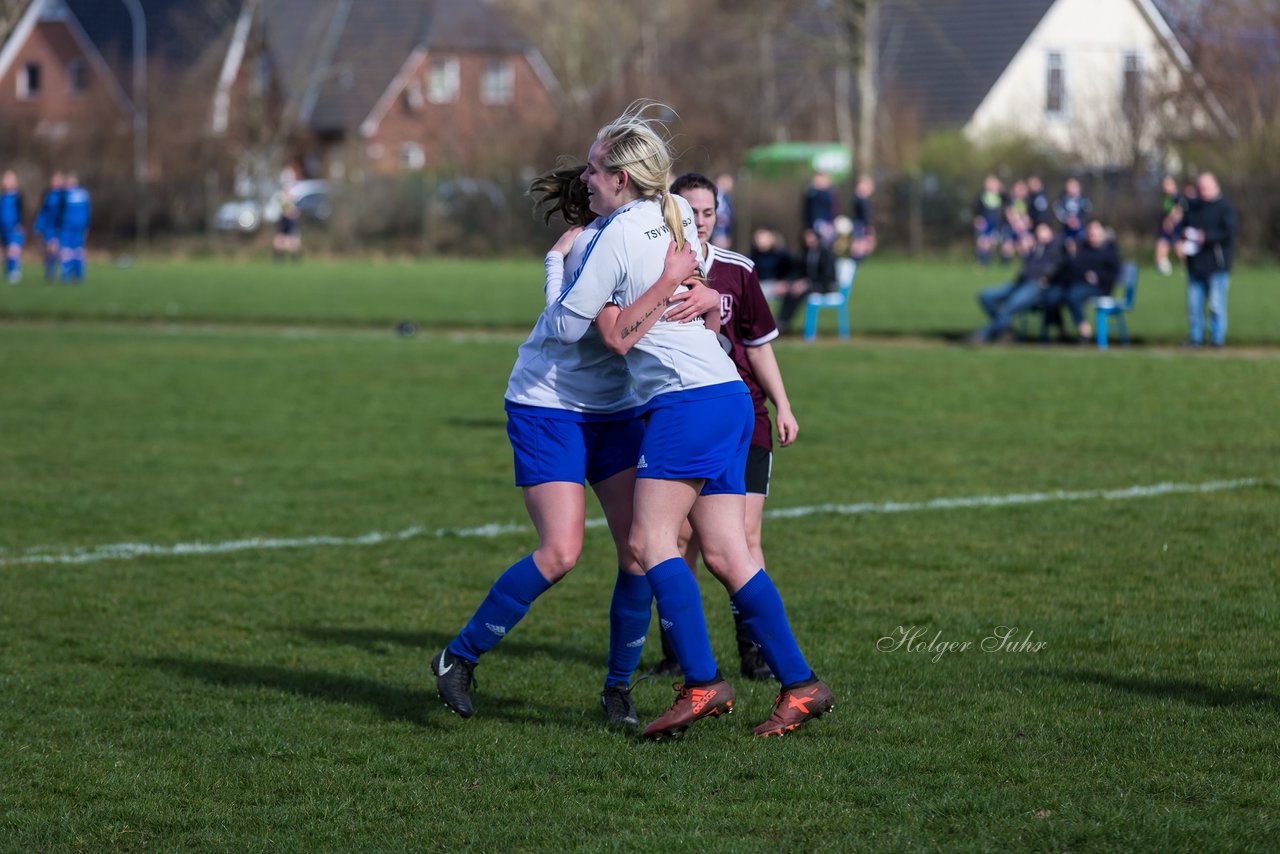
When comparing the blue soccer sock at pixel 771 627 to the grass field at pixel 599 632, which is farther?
the blue soccer sock at pixel 771 627

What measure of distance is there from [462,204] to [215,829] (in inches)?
1677

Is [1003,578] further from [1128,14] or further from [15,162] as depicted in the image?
[1128,14]

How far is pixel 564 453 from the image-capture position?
16.7 feet

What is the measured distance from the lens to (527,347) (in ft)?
17.0

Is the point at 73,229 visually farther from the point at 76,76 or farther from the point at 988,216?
the point at 76,76

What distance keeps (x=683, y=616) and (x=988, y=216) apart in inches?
1388

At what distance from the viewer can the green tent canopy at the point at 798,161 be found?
4675cm

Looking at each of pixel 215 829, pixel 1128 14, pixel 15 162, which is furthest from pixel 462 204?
pixel 215 829

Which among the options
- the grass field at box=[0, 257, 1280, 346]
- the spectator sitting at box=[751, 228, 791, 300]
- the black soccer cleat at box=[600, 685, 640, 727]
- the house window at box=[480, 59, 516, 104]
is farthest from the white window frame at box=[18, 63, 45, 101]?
the black soccer cleat at box=[600, 685, 640, 727]

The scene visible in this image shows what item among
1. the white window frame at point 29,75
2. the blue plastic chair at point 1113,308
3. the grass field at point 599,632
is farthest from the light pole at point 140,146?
the blue plastic chair at point 1113,308

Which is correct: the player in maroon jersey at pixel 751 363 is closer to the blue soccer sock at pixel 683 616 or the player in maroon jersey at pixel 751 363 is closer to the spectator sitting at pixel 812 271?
the blue soccer sock at pixel 683 616

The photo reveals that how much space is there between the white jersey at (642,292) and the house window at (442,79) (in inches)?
2223

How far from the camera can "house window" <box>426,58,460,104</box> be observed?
61.2 metres

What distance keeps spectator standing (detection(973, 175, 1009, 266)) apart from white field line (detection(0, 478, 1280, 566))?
2938 centimetres
